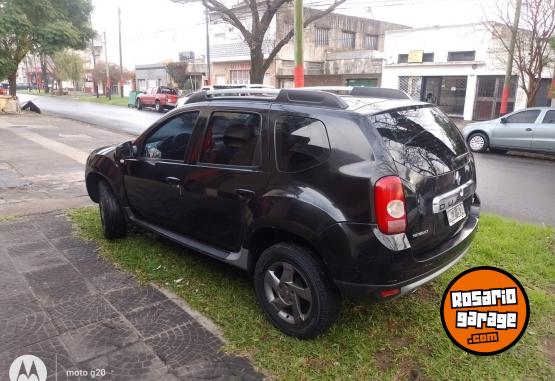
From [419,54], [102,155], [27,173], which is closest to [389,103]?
[102,155]

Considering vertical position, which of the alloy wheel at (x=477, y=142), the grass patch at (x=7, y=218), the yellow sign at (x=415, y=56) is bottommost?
the grass patch at (x=7, y=218)

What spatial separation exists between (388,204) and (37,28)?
22.5 metres

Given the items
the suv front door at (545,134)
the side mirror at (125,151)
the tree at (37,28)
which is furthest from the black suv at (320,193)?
the tree at (37,28)

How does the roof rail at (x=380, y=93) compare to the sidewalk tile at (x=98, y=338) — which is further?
the roof rail at (x=380, y=93)

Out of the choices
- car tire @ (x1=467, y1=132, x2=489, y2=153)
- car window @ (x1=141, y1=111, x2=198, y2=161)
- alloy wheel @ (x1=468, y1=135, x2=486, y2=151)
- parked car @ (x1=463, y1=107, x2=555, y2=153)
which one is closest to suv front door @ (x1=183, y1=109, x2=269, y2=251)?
car window @ (x1=141, y1=111, x2=198, y2=161)

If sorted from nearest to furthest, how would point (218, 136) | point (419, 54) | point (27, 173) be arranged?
point (218, 136) → point (27, 173) → point (419, 54)

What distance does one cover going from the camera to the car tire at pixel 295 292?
9.50 feet

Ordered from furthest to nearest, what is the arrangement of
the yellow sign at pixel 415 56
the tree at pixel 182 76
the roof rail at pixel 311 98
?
the tree at pixel 182 76
the yellow sign at pixel 415 56
the roof rail at pixel 311 98

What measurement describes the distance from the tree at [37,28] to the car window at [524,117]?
1898cm

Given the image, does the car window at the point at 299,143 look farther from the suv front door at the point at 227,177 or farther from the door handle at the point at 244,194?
the door handle at the point at 244,194

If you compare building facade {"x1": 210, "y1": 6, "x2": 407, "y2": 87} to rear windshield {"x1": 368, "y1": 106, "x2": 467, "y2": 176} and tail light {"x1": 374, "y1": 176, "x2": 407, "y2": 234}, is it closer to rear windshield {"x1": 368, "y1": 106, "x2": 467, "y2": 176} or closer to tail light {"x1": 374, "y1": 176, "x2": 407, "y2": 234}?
rear windshield {"x1": 368, "y1": 106, "x2": 467, "y2": 176}

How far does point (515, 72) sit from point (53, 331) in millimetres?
22550

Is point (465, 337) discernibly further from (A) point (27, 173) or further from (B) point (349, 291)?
(A) point (27, 173)

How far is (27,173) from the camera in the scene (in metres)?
8.65
